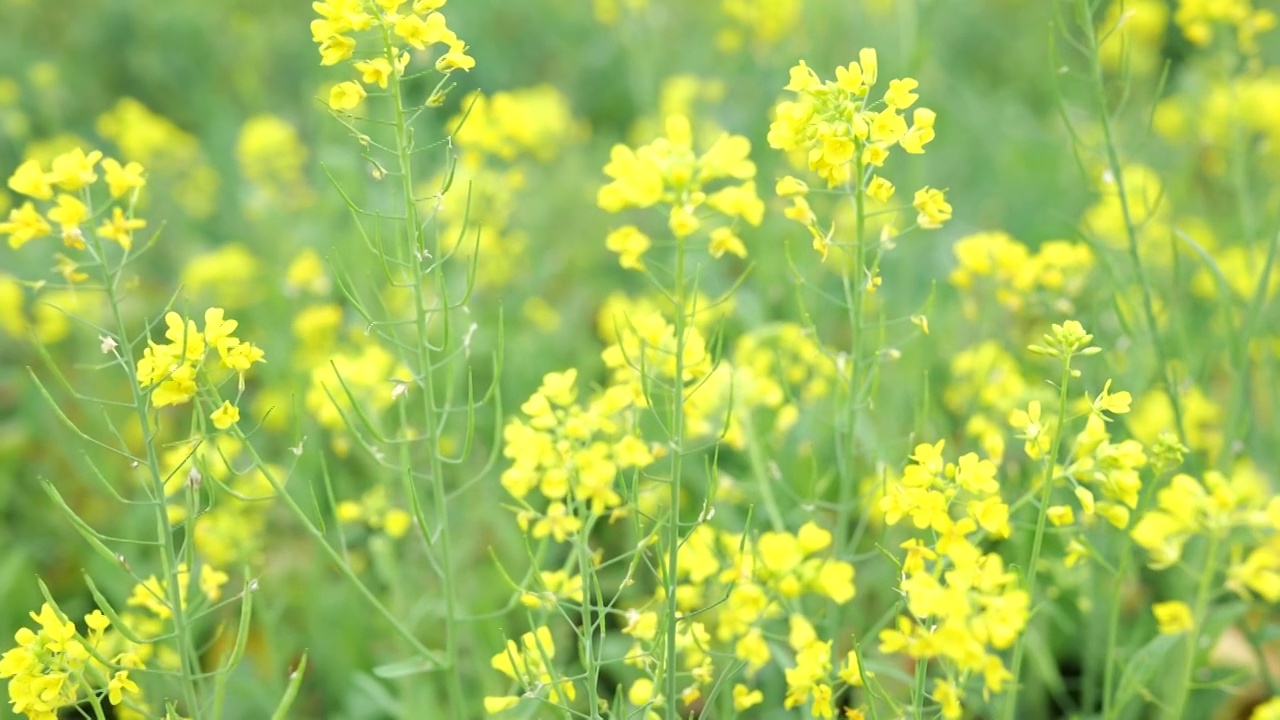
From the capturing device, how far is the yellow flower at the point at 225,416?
1646 mm

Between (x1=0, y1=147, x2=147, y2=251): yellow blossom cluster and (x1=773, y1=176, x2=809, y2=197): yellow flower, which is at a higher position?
(x1=773, y1=176, x2=809, y2=197): yellow flower

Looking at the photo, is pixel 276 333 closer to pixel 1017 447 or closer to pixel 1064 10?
pixel 1017 447

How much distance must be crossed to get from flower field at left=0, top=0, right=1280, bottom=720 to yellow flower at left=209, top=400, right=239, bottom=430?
0.04 metres

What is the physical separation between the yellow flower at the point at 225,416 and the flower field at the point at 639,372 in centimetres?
4

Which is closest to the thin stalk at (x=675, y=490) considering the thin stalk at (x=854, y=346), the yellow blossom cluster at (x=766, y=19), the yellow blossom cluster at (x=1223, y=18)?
the thin stalk at (x=854, y=346)

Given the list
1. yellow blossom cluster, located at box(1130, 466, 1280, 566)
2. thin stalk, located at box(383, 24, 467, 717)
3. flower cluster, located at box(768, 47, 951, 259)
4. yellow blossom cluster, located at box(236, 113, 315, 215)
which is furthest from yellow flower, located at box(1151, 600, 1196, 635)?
yellow blossom cluster, located at box(236, 113, 315, 215)

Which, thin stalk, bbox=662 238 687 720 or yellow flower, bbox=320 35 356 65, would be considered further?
yellow flower, bbox=320 35 356 65

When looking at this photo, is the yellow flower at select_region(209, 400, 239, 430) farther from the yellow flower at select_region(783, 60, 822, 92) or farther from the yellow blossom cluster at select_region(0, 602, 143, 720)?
the yellow flower at select_region(783, 60, 822, 92)

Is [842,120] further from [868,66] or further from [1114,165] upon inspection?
[1114,165]

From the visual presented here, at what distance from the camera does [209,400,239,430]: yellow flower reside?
1.65 meters

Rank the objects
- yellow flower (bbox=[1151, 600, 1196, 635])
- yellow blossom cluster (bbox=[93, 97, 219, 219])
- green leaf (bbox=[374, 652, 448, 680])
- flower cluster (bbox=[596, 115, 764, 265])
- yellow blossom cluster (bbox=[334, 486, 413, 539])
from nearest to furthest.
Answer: flower cluster (bbox=[596, 115, 764, 265]), yellow flower (bbox=[1151, 600, 1196, 635]), green leaf (bbox=[374, 652, 448, 680]), yellow blossom cluster (bbox=[334, 486, 413, 539]), yellow blossom cluster (bbox=[93, 97, 219, 219])

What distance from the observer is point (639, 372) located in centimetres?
174

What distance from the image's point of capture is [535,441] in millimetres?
1767

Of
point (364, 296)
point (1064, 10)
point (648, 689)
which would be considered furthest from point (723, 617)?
point (1064, 10)
